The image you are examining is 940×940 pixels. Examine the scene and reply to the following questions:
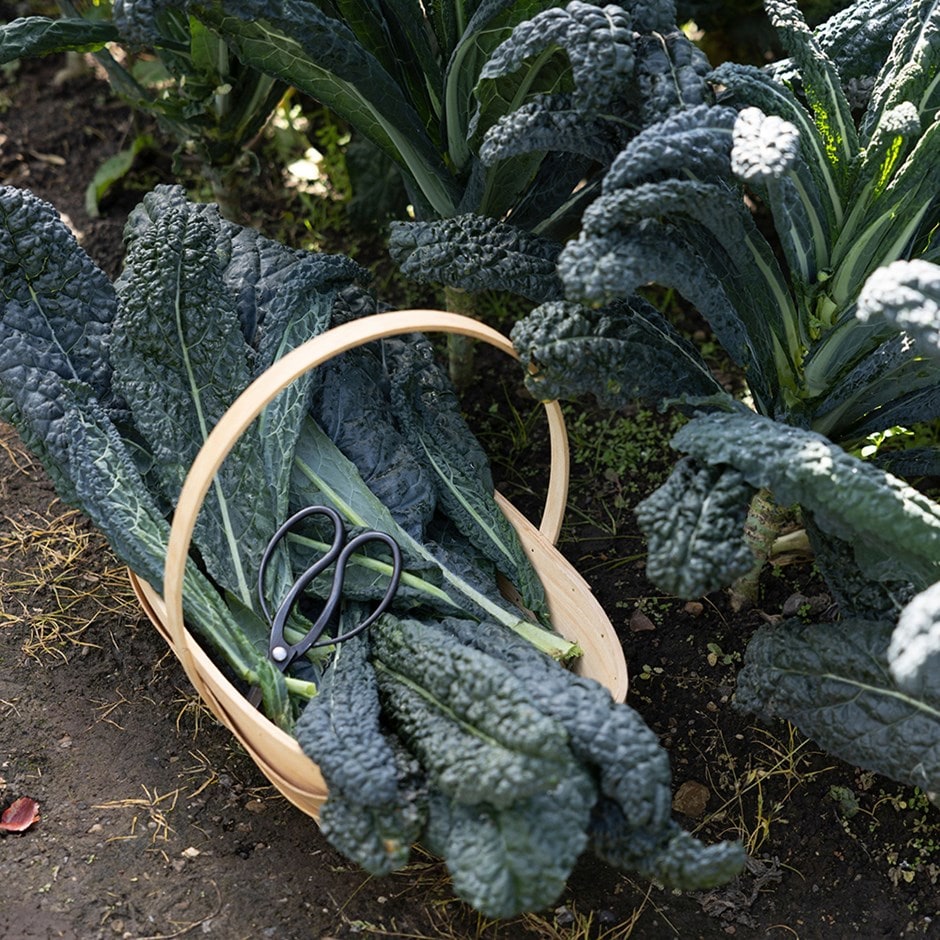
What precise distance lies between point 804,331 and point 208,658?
126 cm

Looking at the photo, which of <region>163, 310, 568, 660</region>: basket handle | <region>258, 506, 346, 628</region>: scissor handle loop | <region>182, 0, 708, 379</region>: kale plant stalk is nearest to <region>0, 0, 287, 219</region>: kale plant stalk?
<region>182, 0, 708, 379</region>: kale plant stalk

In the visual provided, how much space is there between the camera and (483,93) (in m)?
2.21

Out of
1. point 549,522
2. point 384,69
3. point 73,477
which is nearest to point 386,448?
point 549,522

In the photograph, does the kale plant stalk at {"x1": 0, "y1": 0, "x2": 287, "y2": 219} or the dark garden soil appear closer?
the dark garden soil

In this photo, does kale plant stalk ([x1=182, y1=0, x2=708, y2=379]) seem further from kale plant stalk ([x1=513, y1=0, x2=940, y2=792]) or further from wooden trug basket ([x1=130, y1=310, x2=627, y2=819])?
wooden trug basket ([x1=130, y1=310, x2=627, y2=819])

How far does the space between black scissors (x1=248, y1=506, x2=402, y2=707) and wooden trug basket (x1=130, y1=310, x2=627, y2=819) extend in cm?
11

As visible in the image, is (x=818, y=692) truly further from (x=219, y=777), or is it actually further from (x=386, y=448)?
(x=219, y=777)

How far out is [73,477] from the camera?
2133mm

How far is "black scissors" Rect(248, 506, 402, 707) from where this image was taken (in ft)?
6.73

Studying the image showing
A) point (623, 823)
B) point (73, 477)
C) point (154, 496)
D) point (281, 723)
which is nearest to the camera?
point (623, 823)

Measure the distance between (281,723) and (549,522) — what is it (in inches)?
27.6

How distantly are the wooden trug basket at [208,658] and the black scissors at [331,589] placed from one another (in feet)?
0.37

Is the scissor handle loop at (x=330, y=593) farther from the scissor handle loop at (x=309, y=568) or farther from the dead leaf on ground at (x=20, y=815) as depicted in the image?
the dead leaf on ground at (x=20, y=815)

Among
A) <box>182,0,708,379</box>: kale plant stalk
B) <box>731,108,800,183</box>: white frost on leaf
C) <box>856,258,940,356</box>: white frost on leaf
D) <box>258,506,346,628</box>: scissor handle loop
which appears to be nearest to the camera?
<box>856,258,940,356</box>: white frost on leaf
